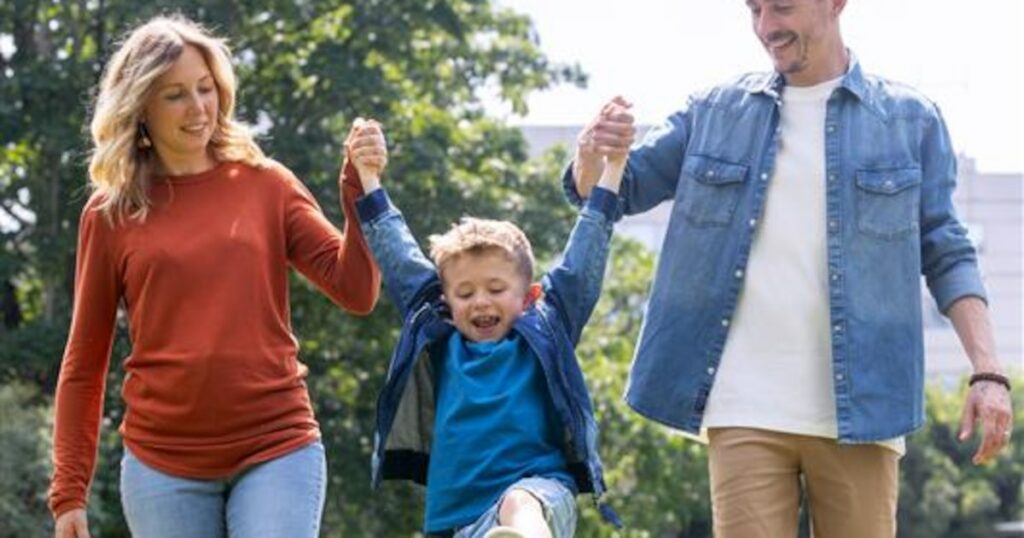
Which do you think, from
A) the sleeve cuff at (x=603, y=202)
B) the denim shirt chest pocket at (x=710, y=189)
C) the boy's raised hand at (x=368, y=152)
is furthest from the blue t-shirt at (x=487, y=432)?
the denim shirt chest pocket at (x=710, y=189)

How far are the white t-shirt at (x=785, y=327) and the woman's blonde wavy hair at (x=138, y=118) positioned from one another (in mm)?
1181

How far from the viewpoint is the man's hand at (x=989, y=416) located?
5.01 metres

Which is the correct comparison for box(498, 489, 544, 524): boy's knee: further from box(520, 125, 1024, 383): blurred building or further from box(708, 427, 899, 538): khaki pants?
box(520, 125, 1024, 383): blurred building

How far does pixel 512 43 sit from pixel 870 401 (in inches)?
659

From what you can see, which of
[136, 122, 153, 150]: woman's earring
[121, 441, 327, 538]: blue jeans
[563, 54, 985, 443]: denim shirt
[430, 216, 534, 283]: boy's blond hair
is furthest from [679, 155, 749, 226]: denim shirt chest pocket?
[136, 122, 153, 150]: woman's earring

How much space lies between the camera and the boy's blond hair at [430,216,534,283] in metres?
4.98

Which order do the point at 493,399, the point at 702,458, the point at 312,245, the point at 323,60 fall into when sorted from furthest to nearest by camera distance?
the point at 702,458, the point at 323,60, the point at 312,245, the point at 493,399

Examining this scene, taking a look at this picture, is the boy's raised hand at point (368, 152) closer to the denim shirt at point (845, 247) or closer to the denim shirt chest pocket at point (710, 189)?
the denim shirt at point (845, 247)

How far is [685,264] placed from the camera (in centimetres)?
527

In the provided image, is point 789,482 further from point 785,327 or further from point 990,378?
point 990,378

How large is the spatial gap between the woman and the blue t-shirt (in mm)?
304

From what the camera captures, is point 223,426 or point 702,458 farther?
point 702,458

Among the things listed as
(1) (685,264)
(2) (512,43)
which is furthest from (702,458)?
(1) (685,264)

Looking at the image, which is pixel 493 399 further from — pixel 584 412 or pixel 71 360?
pixel 71 360
